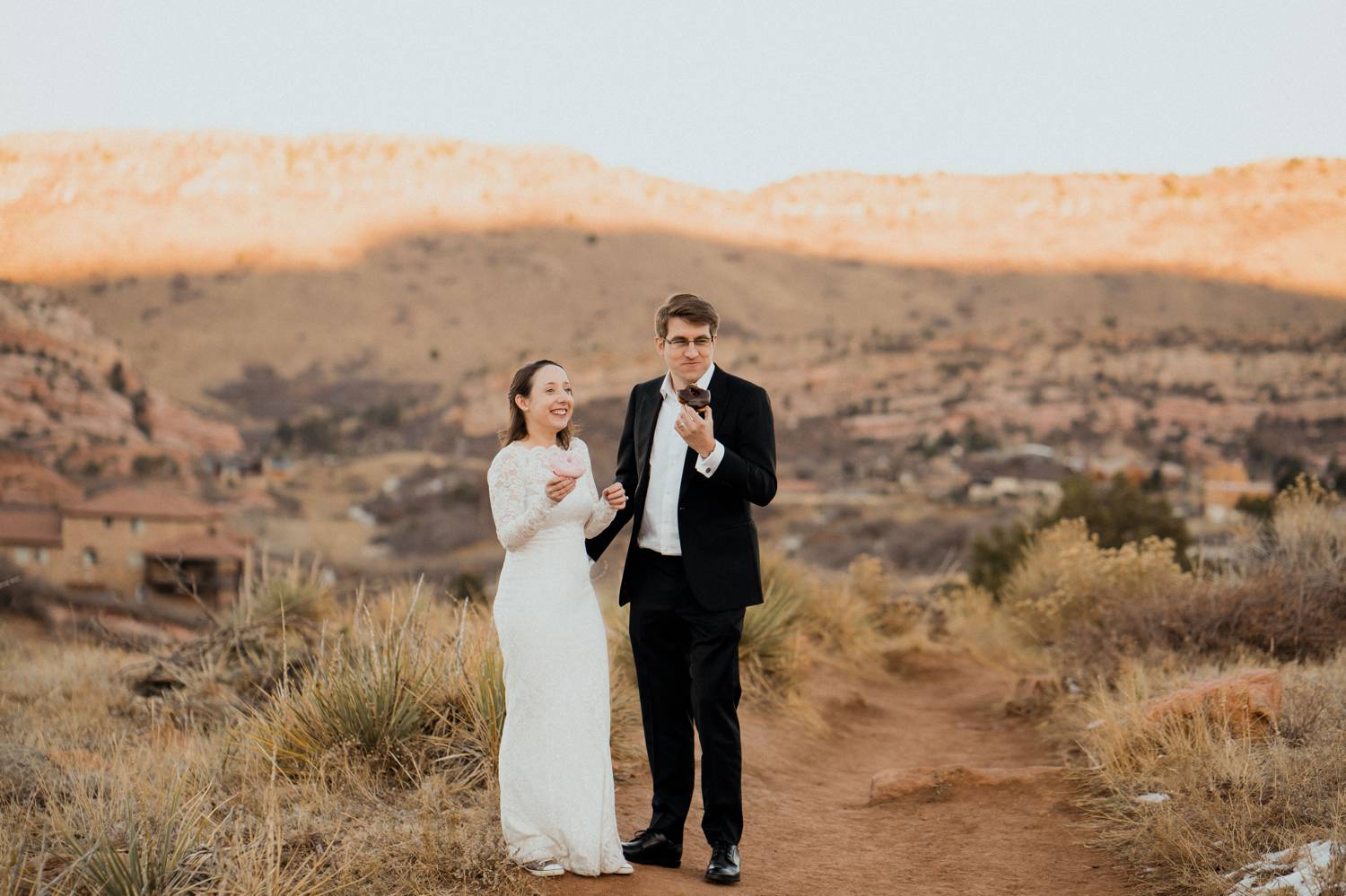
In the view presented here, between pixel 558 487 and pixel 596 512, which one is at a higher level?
pixel 558 487

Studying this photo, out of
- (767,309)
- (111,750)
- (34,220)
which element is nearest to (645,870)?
(111,750)

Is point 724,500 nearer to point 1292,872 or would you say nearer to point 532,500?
point 532,500

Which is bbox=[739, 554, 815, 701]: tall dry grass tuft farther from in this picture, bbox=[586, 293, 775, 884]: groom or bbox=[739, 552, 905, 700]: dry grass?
bbox=[586, 293, 775, 884]: groom

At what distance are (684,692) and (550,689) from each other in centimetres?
76

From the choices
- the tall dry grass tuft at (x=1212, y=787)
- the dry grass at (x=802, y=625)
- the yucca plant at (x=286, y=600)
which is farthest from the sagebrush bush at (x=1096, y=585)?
the yucca plant at (x=286, y=600)

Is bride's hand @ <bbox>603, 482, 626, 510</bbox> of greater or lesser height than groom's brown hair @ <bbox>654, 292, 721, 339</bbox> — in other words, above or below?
below

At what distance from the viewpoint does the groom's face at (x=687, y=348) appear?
15.4 feet

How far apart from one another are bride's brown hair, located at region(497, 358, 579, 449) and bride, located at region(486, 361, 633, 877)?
195 mm

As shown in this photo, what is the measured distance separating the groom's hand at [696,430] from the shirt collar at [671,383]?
1.27ft

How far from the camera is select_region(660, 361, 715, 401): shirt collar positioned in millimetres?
4793

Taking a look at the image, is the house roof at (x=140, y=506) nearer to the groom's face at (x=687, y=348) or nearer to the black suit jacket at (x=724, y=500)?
the black suit jacket at (x=724, y=500)

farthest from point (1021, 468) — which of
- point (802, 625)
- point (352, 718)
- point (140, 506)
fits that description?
point (352, 718)

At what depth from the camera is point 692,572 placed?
4.62 meters

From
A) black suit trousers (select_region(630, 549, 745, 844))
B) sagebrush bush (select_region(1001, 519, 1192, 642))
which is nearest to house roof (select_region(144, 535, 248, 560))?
sagebrush bush (select_region(1001, 519, 1192, 642))
